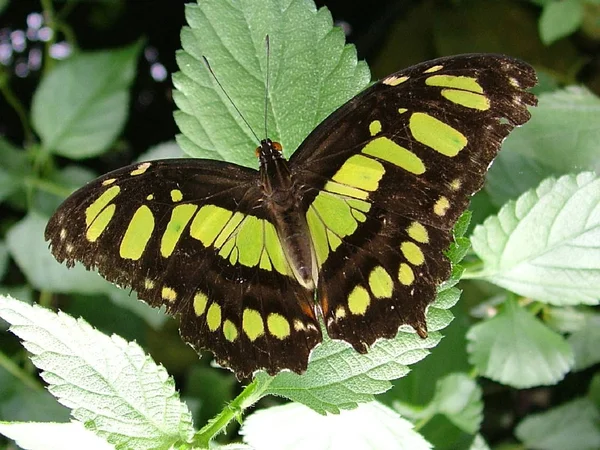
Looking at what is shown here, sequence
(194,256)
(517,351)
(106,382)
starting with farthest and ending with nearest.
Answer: (517,351) → (194,256) → (106,382)

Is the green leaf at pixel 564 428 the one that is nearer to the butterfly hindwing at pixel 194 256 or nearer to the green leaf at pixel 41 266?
the butterfly hindwing at pixel 194 256

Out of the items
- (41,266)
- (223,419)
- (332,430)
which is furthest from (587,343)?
(41,266)

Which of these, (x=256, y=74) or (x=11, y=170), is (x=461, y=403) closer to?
(x=256, y=74)

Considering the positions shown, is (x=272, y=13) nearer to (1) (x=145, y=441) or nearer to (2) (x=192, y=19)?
(2) (x=192, y=19)

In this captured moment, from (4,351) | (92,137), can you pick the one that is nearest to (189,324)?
(92,137)

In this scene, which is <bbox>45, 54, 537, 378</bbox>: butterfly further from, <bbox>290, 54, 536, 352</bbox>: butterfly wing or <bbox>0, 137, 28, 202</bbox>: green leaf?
<bbox>0, 137, 28, 202</bbox>: green leaf

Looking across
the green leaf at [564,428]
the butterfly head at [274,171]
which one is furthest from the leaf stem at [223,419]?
the green leaf at [564,428]
